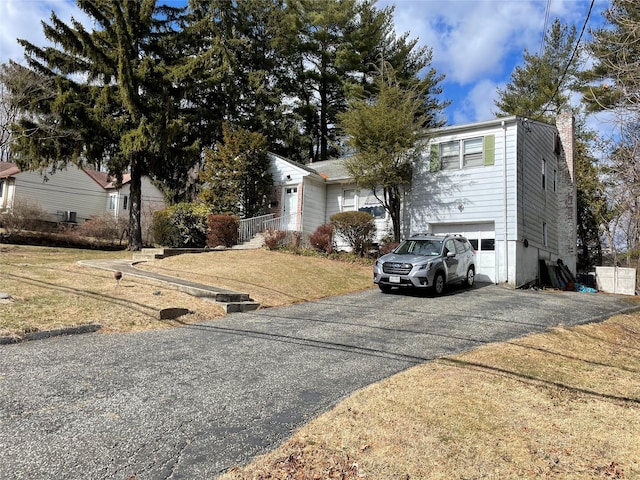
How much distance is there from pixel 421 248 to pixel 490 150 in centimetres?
585

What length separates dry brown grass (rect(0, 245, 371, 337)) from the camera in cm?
710

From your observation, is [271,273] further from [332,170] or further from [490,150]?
[332,170]

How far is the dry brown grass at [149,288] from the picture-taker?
710 cm

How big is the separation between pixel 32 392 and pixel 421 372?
13.4ft

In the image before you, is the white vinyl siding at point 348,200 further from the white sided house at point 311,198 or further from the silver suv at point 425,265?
the silver suv at point 425,265

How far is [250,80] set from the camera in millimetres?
28469

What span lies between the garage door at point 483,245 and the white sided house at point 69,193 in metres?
21.9

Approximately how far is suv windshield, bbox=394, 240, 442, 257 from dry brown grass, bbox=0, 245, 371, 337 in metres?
1.78

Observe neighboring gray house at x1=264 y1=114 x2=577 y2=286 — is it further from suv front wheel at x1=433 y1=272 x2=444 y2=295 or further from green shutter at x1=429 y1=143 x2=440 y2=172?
suv front wheel at x1=433 y1=272 x2=444 y2=295

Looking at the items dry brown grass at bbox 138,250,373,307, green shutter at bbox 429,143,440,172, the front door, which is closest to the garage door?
green shutter at bbox 429,143,440,172

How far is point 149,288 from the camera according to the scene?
968 centimetres

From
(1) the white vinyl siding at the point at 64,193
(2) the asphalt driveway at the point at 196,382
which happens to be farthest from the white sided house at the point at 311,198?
(1) the white vinyl siding at the point at 64,193

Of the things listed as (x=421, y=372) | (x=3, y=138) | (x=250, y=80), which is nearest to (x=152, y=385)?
(x=421, y=372)

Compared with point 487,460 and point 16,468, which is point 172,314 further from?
point 487,460
